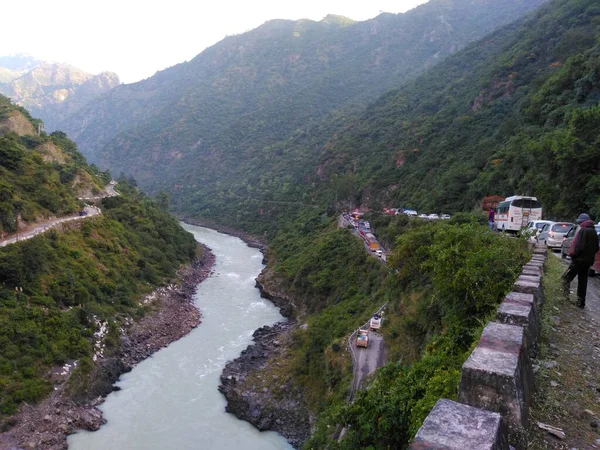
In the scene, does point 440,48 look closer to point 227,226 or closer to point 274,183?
point 274,183

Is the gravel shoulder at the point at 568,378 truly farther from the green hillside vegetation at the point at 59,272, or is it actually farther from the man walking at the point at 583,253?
the green hillside vegetation at the point at 59,272

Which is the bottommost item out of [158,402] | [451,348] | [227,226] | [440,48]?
[227,226]

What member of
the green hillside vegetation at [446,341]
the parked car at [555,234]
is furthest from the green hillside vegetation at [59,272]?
the parked car at [555,234]

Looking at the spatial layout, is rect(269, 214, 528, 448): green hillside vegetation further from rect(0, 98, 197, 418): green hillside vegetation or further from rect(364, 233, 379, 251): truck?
rect(0, 98, 197, 418): green hillside vegetation

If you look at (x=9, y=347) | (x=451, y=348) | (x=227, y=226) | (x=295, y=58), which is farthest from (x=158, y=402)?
(x=295, y=58)

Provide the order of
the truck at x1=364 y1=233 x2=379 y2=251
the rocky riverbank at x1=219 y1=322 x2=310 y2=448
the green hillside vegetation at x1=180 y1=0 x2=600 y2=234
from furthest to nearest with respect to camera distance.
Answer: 1. the truck at x1=364 y1=233 x2=379 y2=251
2. the green hillside vegetation at x1=180 y1=0 x2=600 y2=234
3. the rocky riverbank at x1=219 y1=322 x2=310 y2=448

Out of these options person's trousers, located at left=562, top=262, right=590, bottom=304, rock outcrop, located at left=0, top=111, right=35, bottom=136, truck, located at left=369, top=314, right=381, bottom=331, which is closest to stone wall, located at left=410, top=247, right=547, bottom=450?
person's trousers, located at left=562, top=262, right=590, bottom=304

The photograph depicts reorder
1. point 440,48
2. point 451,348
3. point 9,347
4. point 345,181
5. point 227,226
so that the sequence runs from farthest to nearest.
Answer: point 440,48
point 227,226
point 345,181
point 9,347
point 451,348
